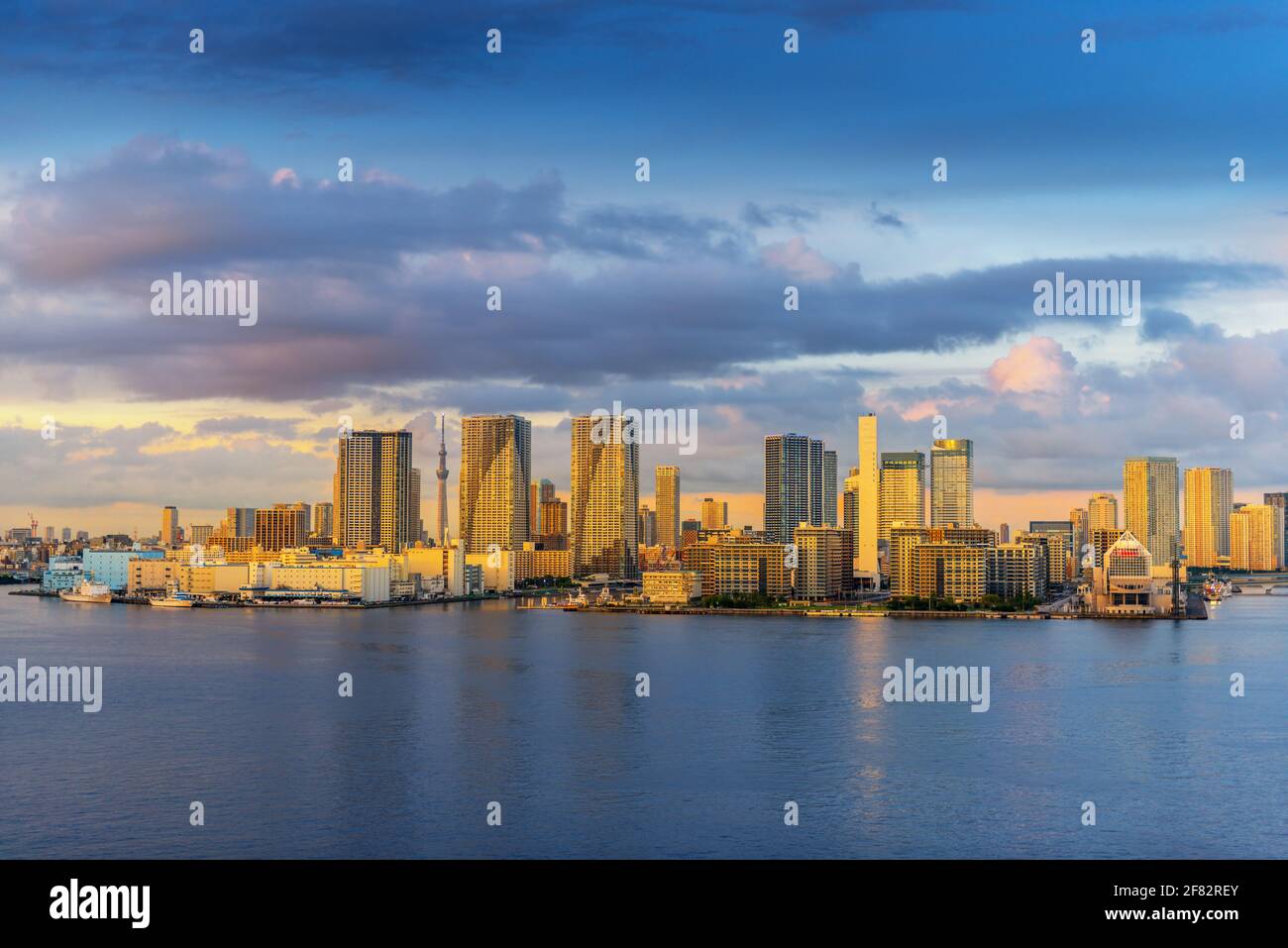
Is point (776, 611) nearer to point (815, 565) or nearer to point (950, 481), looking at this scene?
point (815, 565)

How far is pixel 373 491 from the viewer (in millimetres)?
57406

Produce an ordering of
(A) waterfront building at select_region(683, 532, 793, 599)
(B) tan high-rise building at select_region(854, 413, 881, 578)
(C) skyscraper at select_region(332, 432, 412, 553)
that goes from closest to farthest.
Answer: (A) waterfront building at select_region(683, 532, 793, 599), (B) tan high-rise building at select_region(854, 413, 881, 578), (C) skyscraper at select_region(332, 432, 412, 553)

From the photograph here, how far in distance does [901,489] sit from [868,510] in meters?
9.21

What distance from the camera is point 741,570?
40156mm

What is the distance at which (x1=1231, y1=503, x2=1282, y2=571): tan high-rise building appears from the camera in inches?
2480

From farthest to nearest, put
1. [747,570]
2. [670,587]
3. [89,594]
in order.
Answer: [89,594]
[747,570]
[670,587]

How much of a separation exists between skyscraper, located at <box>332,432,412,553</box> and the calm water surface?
35.5 meters

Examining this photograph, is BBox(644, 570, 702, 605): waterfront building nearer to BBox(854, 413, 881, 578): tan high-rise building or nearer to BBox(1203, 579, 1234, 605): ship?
BBox(854, 413, 881, 578): tan high-rise building

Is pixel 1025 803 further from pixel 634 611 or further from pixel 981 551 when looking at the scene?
pixel 981 551

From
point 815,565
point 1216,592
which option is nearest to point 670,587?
point 815,565

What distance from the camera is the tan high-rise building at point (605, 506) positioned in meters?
58.2

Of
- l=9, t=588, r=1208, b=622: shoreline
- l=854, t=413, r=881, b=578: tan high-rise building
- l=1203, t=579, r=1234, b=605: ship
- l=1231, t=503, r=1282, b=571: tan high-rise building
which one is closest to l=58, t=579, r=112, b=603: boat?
l=9, t=588, r=1208, b=622: shoreline
